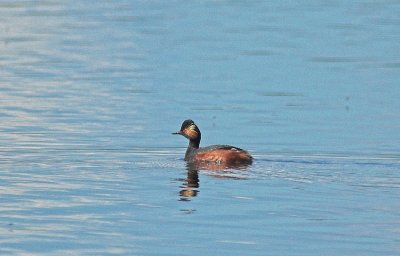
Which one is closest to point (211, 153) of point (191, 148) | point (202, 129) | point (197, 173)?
point (191, 148)

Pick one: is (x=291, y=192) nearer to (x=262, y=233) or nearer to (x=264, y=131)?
(x=262, y=233)

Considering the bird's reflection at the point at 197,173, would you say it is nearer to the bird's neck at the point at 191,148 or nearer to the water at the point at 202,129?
the water at the point at 202,129

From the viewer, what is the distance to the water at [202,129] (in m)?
13.8

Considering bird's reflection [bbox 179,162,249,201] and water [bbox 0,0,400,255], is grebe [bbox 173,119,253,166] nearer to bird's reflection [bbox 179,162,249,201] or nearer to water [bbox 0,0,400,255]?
bird's reflection [bbox 179,162,249,201]

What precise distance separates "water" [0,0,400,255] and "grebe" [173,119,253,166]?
0.74ft

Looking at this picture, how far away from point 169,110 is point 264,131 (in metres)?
3.23

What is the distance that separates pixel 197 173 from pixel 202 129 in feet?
14.8

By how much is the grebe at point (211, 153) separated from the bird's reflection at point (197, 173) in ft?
0.27

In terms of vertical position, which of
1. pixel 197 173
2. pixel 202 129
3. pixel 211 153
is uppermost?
pixel 202 129

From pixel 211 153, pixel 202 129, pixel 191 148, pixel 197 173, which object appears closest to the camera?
pixel 197 173

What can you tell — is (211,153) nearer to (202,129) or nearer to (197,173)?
(197,173)

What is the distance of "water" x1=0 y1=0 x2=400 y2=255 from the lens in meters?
13.8

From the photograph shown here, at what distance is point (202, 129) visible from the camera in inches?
888

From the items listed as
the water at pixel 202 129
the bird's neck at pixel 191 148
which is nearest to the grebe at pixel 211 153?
the bird's neck at pixel 191 148
